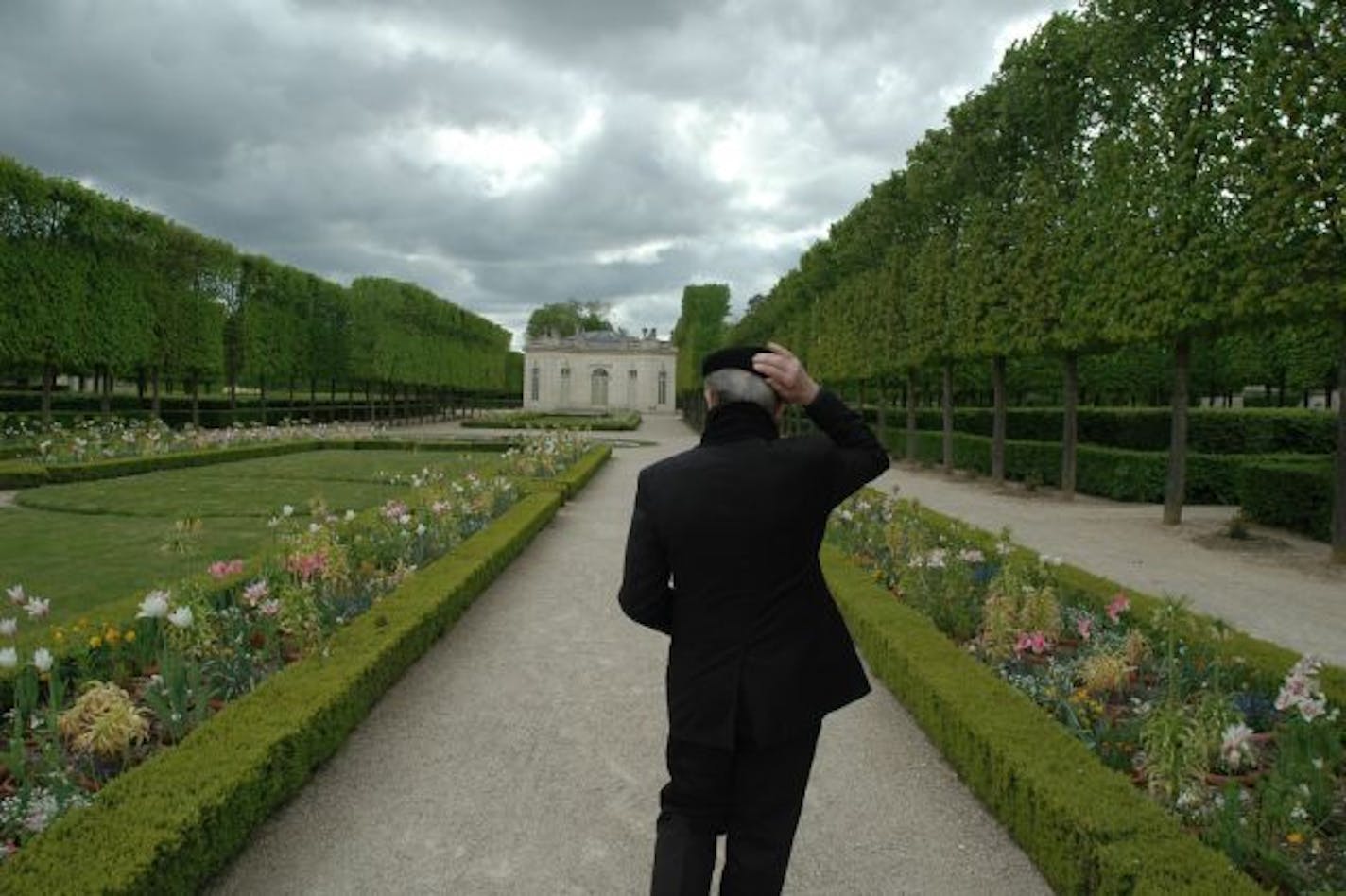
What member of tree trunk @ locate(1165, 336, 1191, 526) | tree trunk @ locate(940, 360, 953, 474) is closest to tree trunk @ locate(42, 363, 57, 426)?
tree trunk @ locate(940, 360, 953, 474)

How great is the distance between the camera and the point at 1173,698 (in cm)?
460

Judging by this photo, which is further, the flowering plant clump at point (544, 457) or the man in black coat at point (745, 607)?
the flowering plant clump at point (544, 457)

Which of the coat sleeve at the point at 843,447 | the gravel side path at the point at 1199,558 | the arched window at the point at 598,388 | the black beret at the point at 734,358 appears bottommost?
the gravel side path at the point at 1199,558

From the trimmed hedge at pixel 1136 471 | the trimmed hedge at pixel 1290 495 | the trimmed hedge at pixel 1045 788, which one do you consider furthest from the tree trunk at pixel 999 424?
the trimmed hedge at pixel 1045 788

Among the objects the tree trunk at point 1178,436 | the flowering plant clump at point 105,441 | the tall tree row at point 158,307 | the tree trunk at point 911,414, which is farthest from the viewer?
the tree trunk at point 911,414

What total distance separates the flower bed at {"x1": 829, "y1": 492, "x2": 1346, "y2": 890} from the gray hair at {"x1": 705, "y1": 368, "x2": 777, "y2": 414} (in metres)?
2.31

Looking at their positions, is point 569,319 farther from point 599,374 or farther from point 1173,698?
point 1173,698

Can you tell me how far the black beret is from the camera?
2.48 meters

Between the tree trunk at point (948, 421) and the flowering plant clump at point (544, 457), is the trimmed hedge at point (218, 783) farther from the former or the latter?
the tree trunk at point (948, 421)

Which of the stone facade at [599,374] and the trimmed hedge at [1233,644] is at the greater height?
the stone facade at [599,374]

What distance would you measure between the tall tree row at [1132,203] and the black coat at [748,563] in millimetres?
10319

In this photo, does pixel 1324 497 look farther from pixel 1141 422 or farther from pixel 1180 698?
pixel 1180 698

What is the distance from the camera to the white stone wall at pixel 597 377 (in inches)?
3334

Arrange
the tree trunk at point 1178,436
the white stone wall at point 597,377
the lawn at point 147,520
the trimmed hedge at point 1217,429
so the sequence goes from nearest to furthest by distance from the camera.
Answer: the lawn at point 147,520
the tree trunk at point 1178,436
the trimmed hedge at point 1217,429
the white stone wall at point 597,377
